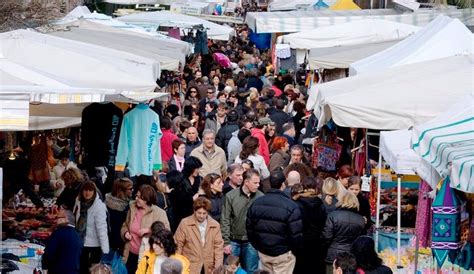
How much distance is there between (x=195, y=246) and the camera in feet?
39.7

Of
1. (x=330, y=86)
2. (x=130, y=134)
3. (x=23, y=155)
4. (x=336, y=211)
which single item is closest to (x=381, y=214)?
(x=336, y=211)

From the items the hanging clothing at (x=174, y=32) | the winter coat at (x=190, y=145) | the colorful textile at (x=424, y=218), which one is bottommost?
the winter coat at (x=190, y=145)

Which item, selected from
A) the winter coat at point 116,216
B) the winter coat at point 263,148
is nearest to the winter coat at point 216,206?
the winter coat at point 116,216

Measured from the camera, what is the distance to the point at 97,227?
12.3 metres

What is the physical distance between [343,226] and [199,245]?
149cm

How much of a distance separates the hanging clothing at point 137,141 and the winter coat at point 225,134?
21.5 ft

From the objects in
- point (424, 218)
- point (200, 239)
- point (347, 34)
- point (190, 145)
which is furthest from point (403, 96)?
point (347, 34)

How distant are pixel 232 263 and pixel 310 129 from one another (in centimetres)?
817

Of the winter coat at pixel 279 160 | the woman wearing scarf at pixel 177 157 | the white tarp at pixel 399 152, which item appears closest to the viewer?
the white tarp at pixel 399 152

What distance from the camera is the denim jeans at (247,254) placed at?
12.9 m

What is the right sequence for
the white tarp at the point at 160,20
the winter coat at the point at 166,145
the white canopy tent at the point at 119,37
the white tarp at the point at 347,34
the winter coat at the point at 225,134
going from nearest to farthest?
the winter coat at the point at 166,145, the white canopy tent at the point at 119,37, the winter coat at the point at 225,134, the white tarp at the point at 347,34, the white tarp at the point at 160,20

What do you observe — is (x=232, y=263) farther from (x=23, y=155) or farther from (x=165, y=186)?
(x=23, y=155)

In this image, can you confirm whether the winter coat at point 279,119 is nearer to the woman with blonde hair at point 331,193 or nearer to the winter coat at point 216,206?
the winter coat at point 216,206

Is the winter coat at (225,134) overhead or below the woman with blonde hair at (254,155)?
below
